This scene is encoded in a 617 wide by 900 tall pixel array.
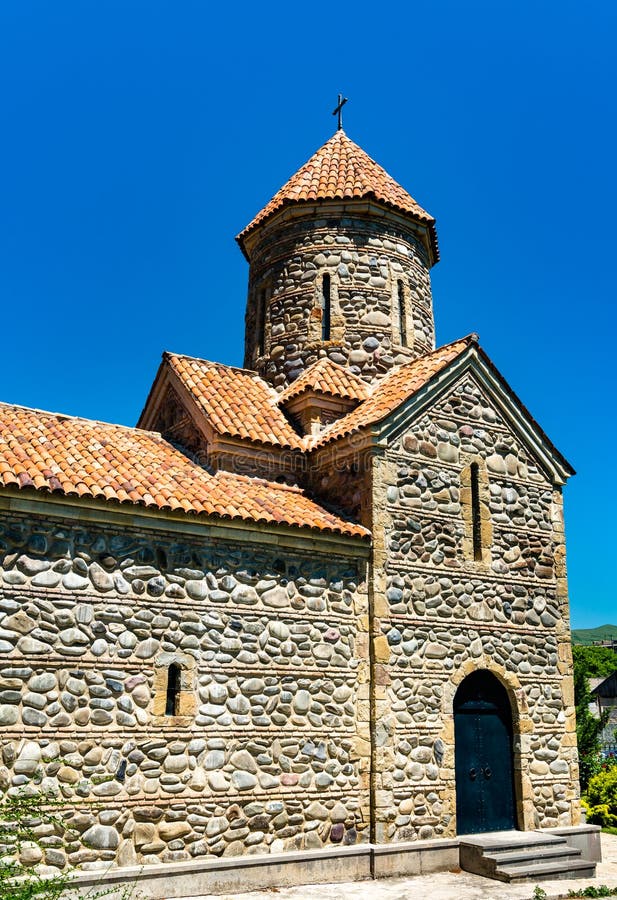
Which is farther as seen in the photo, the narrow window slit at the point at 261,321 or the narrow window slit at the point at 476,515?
the narrow window slit at the point at 261,321

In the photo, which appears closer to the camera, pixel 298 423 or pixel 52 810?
pixel 52 810

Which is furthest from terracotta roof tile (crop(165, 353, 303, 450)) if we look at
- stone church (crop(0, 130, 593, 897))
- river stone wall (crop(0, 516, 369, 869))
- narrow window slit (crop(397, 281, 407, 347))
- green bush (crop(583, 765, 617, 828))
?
green bush (crop(583, 765, 617, 828))

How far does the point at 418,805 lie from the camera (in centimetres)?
991

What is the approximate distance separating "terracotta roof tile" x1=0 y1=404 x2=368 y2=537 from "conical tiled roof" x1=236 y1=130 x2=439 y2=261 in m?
5.58

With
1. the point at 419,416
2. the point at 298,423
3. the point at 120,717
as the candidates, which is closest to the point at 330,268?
the point at 298,423

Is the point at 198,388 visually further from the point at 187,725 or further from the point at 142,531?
the point at 187,725

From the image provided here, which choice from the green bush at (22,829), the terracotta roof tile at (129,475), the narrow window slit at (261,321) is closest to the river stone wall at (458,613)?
the terracotta roof tile at (129,475)

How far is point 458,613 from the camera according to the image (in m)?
10.9

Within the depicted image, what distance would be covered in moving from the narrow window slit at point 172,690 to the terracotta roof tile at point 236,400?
3.58m

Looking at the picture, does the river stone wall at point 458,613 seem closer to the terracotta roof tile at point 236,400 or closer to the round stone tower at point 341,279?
the terracotta roof tile at point 236,400

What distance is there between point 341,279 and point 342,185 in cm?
191

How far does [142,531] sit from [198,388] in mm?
3904

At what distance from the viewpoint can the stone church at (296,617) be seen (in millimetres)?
8273

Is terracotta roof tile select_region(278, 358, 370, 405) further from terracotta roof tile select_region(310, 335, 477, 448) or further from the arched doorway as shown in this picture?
the arched doorway
